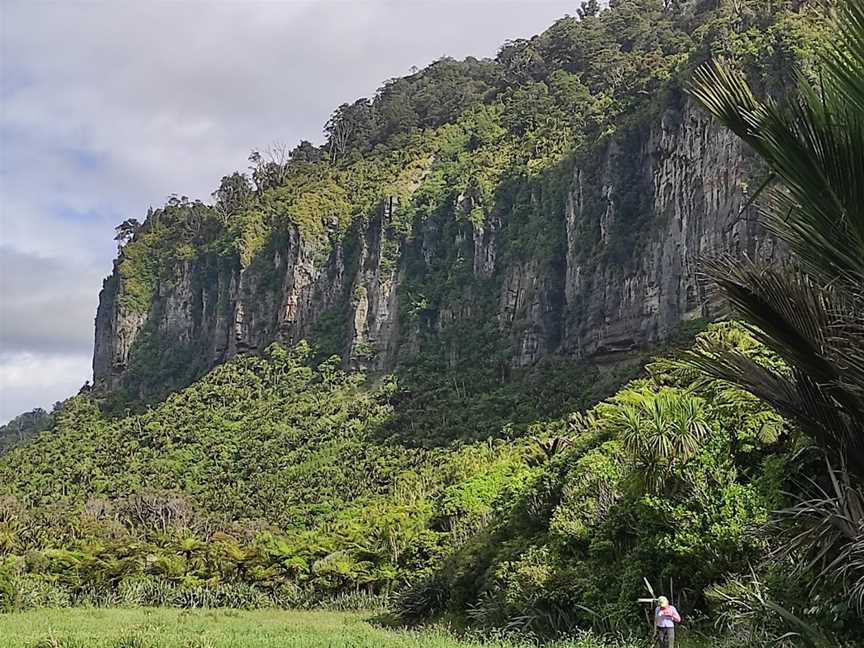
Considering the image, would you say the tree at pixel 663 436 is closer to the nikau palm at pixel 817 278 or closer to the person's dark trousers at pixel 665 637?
the person's dark trousers at pixel 665 637

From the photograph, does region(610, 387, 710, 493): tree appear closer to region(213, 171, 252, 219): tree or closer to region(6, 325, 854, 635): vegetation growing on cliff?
region(6, 325, 854, 635): vegetation growing on cliff

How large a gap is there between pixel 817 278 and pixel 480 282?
8164 cm

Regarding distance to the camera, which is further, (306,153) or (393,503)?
(306,153)

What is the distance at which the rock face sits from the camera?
58656mm

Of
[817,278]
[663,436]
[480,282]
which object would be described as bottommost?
[663,436]

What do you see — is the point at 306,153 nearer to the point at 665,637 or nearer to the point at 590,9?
the point at 590,9

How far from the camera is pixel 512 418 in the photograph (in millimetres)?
60156

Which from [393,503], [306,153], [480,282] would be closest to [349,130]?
[306,153]

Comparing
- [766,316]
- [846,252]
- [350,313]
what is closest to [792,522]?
[766,316]

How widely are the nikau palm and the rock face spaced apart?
43.4 metres

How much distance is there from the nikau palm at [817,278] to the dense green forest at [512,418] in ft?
0.05

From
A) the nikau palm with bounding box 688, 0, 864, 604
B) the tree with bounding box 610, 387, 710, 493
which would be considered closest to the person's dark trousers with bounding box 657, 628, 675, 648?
the nikau palm with bounding box 688, 0, 864, 604

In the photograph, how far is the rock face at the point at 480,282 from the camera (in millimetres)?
58656

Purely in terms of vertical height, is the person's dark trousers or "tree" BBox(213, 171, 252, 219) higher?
"tree" BBox(213, 171, 252, 219)
